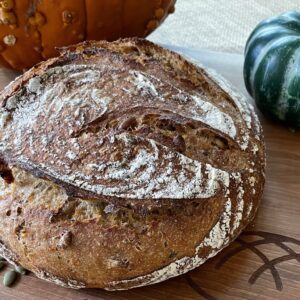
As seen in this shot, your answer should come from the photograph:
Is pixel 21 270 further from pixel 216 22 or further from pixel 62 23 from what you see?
pixel 216 22

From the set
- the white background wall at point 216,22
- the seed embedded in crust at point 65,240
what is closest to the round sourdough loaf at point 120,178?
the seed embedded in crust at point 65,240

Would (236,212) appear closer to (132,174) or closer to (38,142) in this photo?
(132,174)

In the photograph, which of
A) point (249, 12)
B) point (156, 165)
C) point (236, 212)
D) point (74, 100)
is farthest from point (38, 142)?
point (249, 12)

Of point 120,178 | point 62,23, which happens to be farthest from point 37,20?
point 120,178

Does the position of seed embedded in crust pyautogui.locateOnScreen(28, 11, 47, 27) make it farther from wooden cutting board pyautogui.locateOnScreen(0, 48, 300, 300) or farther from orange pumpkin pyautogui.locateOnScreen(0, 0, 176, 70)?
wooden cutting board pyautogui.locateOnScreen(0, 48, 300, 300)

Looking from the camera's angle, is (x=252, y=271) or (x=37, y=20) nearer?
(x=252, y=271)

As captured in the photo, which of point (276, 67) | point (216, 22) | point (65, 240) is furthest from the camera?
point (216, 22)

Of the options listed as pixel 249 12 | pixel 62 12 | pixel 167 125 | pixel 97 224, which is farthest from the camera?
pixel 249 12
